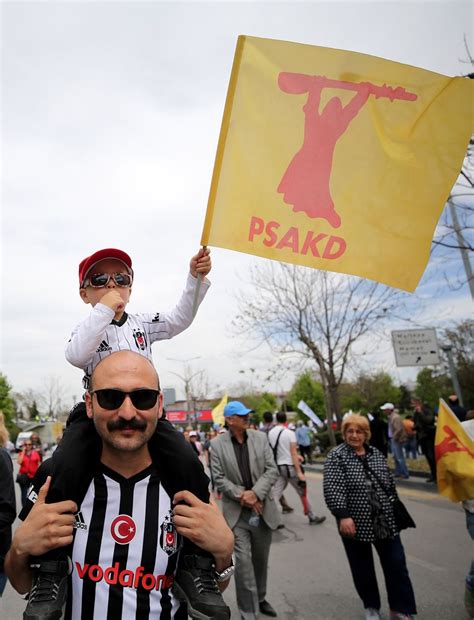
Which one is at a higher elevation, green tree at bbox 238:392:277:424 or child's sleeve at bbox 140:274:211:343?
green tree at bbox 238:392:277:424

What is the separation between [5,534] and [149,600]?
2322 millimetres

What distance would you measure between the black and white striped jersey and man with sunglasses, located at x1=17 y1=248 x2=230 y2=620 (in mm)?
57

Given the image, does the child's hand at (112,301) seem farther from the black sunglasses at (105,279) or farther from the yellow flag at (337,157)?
the yellow flag at (337,157)

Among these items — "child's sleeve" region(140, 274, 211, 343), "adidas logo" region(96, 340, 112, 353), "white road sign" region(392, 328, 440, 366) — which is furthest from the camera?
"white road sign" region(392, 328, 440, 366)

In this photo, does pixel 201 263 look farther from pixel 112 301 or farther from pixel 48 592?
pixel 48 592

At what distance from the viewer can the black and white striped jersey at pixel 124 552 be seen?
1805 millimetres

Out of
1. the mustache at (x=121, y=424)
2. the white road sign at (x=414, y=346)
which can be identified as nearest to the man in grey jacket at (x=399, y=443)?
the white road sign at (x=414, y=346)

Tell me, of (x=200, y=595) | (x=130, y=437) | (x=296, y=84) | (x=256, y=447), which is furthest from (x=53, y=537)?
(x=256, y=447)

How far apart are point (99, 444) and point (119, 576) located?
0.52m

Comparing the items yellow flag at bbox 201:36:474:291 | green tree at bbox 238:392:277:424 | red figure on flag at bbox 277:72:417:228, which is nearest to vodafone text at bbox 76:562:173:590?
yellow flag at bbox 201:36:474:291

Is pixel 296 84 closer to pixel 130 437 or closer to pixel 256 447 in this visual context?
pixel 130 437

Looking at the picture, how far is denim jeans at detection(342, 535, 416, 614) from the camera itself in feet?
12.6

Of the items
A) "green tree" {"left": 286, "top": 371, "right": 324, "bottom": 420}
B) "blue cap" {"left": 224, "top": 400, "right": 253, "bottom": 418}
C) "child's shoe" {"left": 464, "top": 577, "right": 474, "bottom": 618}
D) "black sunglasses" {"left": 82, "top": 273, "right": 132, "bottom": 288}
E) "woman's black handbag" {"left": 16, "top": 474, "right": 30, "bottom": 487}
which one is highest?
"green tree" {"left": 286, "top": 371, "right": 324, "bottom": 420}

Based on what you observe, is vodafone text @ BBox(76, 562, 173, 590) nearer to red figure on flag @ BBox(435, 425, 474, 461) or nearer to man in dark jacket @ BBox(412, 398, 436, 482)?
red figure on flag @ BBox(435, 425, 474, 461)
